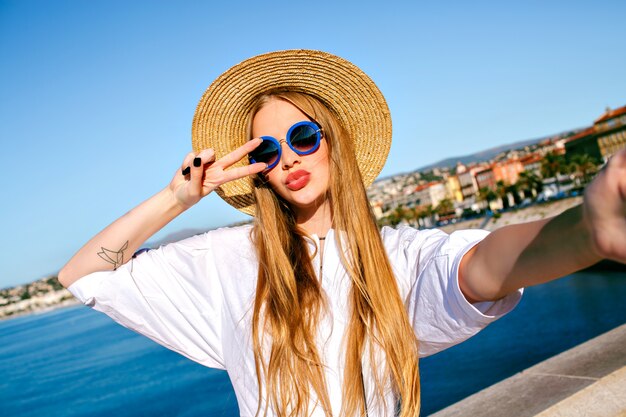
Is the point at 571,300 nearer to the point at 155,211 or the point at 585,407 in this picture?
the point at 585,407

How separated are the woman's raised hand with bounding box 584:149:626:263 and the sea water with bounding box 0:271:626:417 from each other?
21.1 ft

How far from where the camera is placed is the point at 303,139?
66.9 inches

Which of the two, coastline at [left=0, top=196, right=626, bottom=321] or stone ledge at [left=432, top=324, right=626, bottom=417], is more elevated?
stone ledge at [left=432, top=324, right=626, bottom=417]

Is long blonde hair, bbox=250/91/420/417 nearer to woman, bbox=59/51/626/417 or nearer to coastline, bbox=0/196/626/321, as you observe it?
woman, bbox=59/51/626/417

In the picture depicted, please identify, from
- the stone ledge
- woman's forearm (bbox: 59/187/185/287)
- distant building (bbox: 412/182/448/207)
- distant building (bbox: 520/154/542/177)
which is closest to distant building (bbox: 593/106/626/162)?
distant building (bbox: 520/154/542/177)

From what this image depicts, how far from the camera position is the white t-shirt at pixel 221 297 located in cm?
148

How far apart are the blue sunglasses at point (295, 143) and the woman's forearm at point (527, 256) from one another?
0.70 metres

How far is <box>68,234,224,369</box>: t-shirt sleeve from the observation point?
1575mm

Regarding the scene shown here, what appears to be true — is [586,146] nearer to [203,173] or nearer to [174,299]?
[203,173]

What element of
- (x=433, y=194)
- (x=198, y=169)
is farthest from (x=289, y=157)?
(x=433, y=194)

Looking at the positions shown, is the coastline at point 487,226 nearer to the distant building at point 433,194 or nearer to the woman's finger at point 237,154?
the woman's finger at point 237,154

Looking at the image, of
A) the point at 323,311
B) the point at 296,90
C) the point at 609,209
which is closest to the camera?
the point at 609,209

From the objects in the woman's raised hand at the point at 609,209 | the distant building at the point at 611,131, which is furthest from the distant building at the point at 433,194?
the woman's raised hand at the point at 609,209

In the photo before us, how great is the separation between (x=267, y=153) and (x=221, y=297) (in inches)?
16.9
